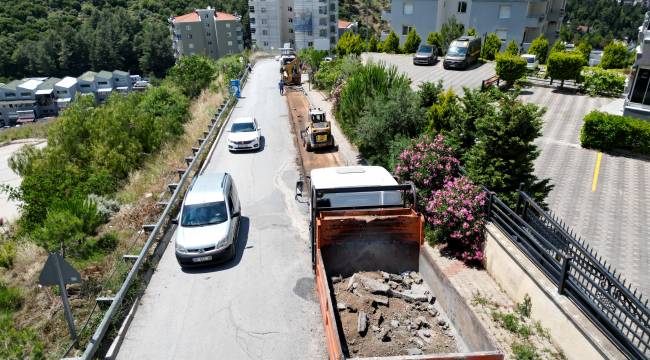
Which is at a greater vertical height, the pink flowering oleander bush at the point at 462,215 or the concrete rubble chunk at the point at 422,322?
the pink flowering oleander bush at the point at 462,215

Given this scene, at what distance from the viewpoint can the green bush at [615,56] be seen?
3142 centimetres

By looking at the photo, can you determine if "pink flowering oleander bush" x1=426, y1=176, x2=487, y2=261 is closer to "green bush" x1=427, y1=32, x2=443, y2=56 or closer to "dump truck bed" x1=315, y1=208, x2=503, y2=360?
"dump truck bed" x1=315, y1=208, x2=503, y2=360

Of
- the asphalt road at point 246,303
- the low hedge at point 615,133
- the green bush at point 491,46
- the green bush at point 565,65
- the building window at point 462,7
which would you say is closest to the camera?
the asphalt road at point 246,303

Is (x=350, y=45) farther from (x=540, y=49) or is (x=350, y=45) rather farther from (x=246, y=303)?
(x=246, y=303)

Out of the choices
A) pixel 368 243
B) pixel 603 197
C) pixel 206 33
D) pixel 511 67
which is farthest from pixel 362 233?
pixel 206 33

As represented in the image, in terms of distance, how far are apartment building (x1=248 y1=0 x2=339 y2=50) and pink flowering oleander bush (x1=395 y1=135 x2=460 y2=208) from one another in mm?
73448

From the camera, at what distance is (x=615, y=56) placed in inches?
1248

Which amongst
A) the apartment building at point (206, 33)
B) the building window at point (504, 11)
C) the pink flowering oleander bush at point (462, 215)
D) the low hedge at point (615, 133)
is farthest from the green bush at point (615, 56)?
the apartment building at point (206, 33)

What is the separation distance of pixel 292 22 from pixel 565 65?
74.0 meters

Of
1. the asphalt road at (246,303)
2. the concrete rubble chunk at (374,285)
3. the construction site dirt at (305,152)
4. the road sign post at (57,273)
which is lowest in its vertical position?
the asphalt road at (246,303)

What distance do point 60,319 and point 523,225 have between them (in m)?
10.6

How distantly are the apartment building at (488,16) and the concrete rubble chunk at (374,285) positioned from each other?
42.3 meters

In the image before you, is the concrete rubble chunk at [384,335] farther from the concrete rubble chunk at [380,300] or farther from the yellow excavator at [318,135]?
the yellow excavator at [318,135]

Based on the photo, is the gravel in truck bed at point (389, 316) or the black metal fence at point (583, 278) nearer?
the black metal fence at point (583, 278)
